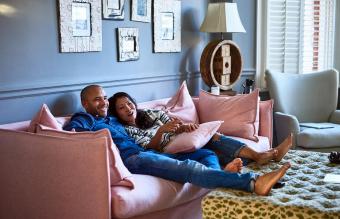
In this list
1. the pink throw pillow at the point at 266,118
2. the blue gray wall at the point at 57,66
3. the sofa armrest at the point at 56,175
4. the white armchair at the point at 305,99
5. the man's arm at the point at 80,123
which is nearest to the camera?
the sofa armrest at the point at 56,175

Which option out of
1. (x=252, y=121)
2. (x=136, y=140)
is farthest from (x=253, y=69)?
(x=136, y=140)

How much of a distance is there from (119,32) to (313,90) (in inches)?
83.1

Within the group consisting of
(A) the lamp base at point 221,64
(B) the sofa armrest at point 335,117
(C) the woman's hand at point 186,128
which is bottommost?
(B) the sofa armrest at point 335,117

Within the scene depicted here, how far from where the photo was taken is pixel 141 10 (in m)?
3.75

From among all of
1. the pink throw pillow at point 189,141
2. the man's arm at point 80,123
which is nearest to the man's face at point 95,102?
the man's arm at point 80,123

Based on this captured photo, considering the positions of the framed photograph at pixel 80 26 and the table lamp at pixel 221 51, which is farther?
the table lamp at pixel 221 51

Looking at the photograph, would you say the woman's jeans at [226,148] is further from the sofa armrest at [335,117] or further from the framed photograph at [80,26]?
the sofa armrest at [335,117]

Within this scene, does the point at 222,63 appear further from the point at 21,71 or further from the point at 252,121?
the point at 21,71

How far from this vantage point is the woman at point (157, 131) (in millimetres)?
2996

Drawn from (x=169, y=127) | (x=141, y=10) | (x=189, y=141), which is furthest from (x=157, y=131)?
(x=141, y=10)

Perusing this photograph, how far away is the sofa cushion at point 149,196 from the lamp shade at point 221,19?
187 cm

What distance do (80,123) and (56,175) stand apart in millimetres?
570

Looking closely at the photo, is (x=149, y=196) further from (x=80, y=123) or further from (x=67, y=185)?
(x=80, y=123)

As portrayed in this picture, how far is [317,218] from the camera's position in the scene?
2.00 metres
